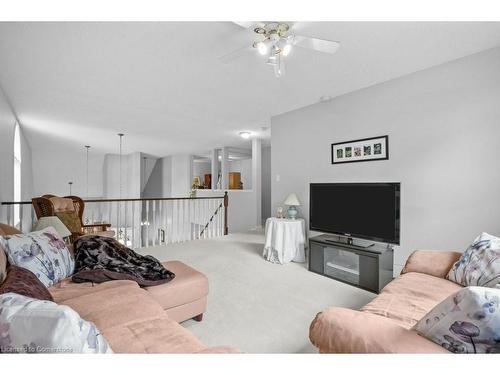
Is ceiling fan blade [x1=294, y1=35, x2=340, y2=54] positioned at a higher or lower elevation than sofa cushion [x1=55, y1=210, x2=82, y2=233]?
higher

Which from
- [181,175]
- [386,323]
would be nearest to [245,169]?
[181,175]

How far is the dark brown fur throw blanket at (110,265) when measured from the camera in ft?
5.89

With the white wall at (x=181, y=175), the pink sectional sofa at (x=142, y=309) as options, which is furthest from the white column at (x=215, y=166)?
the pink sectional sofa at (x=142, y=309)

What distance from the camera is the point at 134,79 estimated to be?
279cm

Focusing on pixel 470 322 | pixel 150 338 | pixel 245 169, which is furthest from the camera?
pixel 245 169

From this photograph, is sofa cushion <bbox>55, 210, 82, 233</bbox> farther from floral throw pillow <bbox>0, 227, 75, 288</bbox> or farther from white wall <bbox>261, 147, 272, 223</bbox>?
white wall <bbox>261, 147, 272, 223</bbox>

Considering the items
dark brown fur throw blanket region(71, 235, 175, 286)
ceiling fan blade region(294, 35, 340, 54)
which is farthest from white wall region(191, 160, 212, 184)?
ceiling fan blade region(294, 35, 340, 54)

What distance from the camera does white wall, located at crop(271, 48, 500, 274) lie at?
2242 millimetres

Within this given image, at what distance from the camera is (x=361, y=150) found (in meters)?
3.13

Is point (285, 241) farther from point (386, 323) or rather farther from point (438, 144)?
point (386, 323)

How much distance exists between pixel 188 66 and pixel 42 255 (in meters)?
2.04

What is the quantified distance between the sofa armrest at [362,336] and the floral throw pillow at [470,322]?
5 centimetres
